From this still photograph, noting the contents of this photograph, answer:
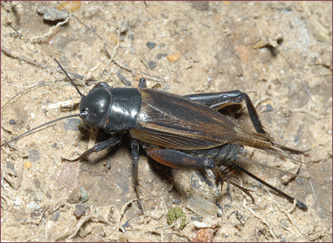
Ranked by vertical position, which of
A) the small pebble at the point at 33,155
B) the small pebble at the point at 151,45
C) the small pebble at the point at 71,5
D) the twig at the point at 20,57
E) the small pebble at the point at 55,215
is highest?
the small pebble at the point at 71,5

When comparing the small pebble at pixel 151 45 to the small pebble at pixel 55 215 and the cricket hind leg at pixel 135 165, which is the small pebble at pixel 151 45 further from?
the small pebble at pixel 55 215

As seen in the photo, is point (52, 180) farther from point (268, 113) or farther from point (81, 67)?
point (268, 113)

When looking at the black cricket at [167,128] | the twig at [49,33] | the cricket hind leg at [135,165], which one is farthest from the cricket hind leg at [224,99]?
the twig at [49,33]

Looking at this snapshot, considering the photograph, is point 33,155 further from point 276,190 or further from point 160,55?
point 276,190

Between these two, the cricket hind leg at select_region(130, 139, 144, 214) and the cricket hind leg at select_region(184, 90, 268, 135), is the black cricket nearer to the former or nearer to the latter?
the cricket hind leg at select_region(130, 139, 144, 214)

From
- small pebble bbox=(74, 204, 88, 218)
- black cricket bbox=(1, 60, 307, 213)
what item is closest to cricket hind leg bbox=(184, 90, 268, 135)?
black cricket bbox=(1, 60, 307, 213)

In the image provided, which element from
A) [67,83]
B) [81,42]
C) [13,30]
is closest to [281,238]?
[67,83]

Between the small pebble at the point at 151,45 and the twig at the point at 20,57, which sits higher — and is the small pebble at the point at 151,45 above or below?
above
